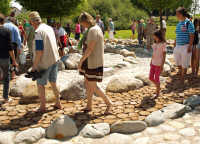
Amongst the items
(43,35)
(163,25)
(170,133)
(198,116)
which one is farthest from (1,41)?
(163,25)

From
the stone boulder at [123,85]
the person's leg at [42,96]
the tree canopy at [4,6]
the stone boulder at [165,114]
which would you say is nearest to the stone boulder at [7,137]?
the person's leg at [42,96]

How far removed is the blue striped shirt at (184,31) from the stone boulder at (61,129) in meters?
3.83

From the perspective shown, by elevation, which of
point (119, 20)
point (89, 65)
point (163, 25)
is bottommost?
point (89, 65)

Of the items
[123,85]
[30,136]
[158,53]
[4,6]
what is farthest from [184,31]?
[4,6]

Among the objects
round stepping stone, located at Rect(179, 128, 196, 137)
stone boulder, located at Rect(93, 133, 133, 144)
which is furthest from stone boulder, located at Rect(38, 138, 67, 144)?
round stepping stone, located at Rect(179, 128, 196, 137)

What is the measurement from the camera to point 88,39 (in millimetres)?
4043

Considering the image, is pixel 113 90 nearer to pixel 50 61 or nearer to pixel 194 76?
pixel 50 61

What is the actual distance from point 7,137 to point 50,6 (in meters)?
10.4

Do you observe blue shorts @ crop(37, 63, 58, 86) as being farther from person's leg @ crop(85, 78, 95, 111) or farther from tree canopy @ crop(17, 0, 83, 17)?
tree canopy @ crop(17, 0, 83, 17)

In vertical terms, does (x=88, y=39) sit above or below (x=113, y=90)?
above

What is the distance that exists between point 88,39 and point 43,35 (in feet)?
2.61

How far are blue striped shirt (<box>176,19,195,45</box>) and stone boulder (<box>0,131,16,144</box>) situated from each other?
4.58 meters

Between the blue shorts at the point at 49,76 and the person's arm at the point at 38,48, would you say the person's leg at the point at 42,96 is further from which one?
the person's arm at the point at 38,48

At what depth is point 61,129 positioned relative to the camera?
3.84m
